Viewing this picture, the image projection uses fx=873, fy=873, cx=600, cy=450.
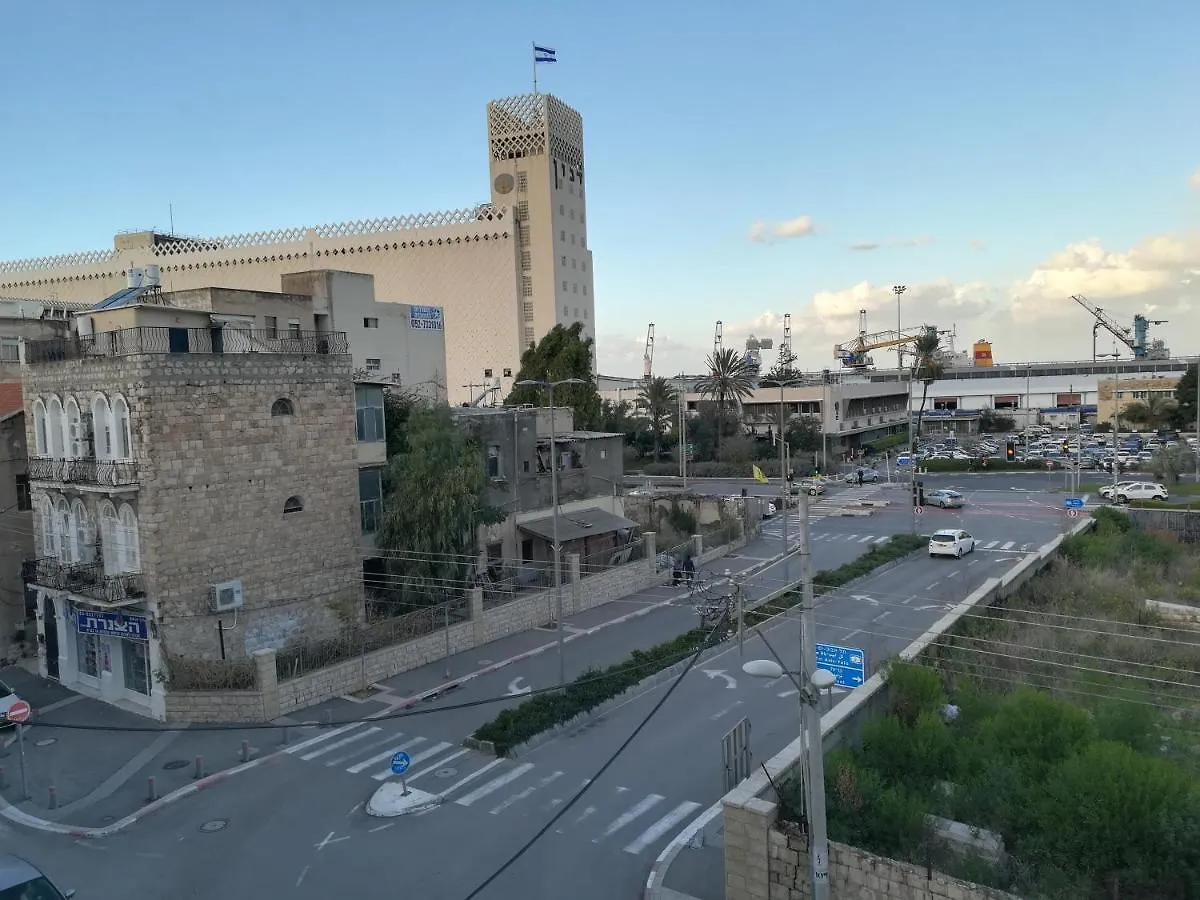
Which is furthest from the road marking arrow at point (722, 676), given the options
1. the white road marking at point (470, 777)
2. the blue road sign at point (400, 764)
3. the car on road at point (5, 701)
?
the car on road at point (5, 701)

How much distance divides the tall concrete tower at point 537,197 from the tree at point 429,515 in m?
38.8

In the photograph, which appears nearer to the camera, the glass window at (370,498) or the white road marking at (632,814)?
the white road marking at (632,814)

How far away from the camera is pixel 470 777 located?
1797cm

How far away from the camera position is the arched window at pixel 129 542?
2255cm

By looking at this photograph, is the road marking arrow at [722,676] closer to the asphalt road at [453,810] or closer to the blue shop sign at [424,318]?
the asphalt road at [453,810]

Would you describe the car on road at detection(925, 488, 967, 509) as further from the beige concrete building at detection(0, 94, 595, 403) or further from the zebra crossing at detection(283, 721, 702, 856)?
the zebra crossing at detection(283, 721, 702, 856)

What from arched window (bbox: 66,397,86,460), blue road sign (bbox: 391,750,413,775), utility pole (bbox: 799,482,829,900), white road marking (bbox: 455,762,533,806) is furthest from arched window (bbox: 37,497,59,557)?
utility pole (bbox: 799,482,829,900)

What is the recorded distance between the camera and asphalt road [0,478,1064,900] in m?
14.2

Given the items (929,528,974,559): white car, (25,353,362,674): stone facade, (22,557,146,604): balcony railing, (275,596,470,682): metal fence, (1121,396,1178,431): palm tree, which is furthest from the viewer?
(1121,396,1178,431): palm tree

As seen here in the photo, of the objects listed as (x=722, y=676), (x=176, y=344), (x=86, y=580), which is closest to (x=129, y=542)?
(x=86, y=580)

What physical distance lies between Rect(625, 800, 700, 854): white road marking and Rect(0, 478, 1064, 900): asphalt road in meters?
0.04

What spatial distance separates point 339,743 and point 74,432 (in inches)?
467

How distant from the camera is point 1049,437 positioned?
94.8 m

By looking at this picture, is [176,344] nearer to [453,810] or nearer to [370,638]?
[370,638]
